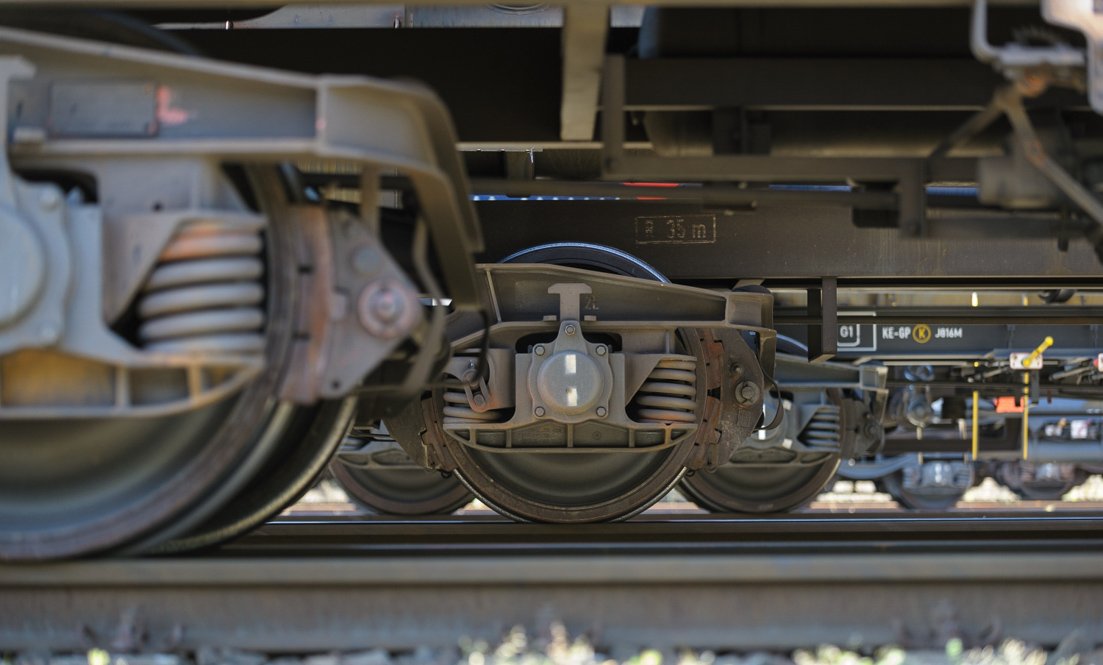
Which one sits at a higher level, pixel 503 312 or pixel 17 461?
pixel 503 312

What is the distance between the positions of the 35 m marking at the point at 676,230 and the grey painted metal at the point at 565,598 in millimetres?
2065

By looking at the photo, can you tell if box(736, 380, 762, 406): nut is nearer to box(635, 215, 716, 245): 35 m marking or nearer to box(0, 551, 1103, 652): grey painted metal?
box(635, 215, 716, 245): 35 m marking

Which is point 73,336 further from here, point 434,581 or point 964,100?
point 964,100

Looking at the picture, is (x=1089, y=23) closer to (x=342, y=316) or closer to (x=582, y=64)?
(x=582, y=64)

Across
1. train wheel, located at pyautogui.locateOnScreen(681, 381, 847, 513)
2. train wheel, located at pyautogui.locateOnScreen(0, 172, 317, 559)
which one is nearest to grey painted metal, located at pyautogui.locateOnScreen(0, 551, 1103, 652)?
train wheel, located at pyautogui.locateOnScreen(0, 172, 317, 559)

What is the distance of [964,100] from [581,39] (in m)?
1.18

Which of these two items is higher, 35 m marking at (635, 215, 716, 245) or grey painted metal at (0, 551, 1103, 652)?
35 m marking at (635, 215, 716, 245)

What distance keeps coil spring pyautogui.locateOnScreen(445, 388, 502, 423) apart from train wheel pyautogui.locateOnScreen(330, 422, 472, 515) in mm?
3146

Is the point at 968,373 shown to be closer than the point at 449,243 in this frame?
No

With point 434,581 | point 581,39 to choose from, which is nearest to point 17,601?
point 434,581

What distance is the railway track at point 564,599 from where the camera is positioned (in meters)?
2.87

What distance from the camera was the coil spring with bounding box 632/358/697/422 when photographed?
14.7 feet

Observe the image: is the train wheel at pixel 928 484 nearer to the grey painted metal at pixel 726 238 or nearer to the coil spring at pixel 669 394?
the grey painted metal at pixel 726 238

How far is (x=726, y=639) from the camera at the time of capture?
113 inches
